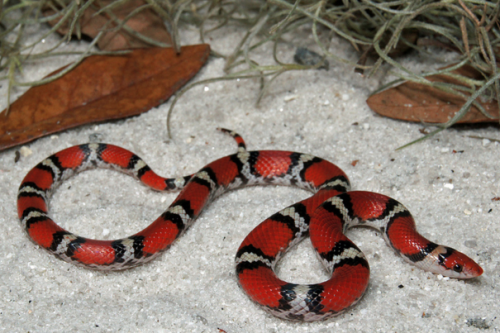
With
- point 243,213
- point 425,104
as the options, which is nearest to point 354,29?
point 425,104

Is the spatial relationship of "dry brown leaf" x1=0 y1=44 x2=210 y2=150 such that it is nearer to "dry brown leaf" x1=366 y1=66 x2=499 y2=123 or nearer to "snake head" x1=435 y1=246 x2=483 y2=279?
"dry brown leaf" x1=366 y1=66 x2=499 y2=123

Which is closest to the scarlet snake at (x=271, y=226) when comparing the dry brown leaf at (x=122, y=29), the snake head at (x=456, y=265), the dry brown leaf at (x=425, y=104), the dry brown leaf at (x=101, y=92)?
the snake head at (x=456, y=265)

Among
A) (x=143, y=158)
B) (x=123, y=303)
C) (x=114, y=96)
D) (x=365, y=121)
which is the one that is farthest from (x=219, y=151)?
(x=123, y=303)

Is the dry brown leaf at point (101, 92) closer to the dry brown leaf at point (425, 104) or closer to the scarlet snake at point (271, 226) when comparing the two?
the scarlet snake at point (271, 226)

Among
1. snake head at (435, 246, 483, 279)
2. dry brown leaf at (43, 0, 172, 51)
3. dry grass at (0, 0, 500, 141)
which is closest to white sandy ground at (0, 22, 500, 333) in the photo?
snake head at (435, 246, 483, 279)

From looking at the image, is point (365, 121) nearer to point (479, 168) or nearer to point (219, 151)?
point (479, 168)

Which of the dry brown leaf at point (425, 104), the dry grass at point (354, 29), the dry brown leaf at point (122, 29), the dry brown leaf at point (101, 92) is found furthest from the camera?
the dry brown leaf at point (122, 29)

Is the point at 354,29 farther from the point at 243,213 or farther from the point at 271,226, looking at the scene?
the point at 271,226
